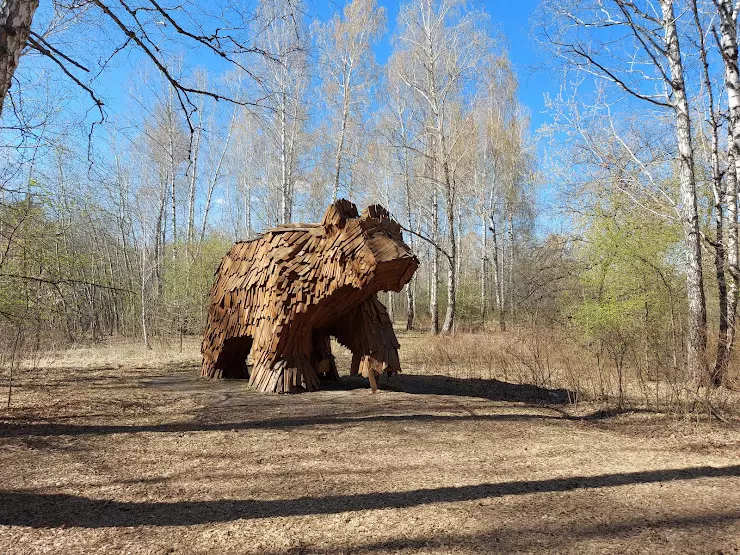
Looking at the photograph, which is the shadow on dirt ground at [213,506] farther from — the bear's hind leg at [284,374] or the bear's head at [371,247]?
the bear's hind leg at [284,374]

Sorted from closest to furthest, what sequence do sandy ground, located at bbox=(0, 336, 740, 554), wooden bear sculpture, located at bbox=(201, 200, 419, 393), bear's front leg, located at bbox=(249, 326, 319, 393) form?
sandy ground, located at bbox=(0, 336, 740, 554) → wooden bear sculpture, located at bbox=(201, 200, 419, 393) → bear's front leg, located at bbox=(249, 326, 319, 393)

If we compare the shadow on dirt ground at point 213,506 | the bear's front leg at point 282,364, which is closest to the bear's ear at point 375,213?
the bear's front leg at point 282,364

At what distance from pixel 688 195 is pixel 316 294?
561 cm

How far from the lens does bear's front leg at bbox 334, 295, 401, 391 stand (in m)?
6.03

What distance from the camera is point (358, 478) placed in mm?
3303

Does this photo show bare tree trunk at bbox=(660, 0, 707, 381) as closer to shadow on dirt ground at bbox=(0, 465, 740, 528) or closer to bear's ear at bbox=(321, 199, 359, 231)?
shadow on dirt ground at bbox=(0, 465, 740, 528)

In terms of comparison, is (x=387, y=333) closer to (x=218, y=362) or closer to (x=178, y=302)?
(x=218, y=362)

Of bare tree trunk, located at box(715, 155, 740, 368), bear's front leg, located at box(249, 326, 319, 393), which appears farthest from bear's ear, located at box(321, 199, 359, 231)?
bare tree trunk, located at box(715, 155, 740, 368)

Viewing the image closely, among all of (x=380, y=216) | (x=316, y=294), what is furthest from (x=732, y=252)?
(x=316, y=294)

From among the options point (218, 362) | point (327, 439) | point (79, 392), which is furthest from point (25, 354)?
point (327, 439)

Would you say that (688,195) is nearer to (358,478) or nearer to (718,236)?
(718,236)

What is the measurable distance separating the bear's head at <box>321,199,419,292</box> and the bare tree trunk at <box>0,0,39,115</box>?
3379 millimetres

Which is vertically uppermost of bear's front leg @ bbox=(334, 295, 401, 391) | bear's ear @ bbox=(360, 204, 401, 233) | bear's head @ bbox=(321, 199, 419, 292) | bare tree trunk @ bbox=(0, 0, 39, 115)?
bare tree trunk @ bbox=(0, 0, 39, 115)

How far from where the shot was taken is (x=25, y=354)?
10.2 m
